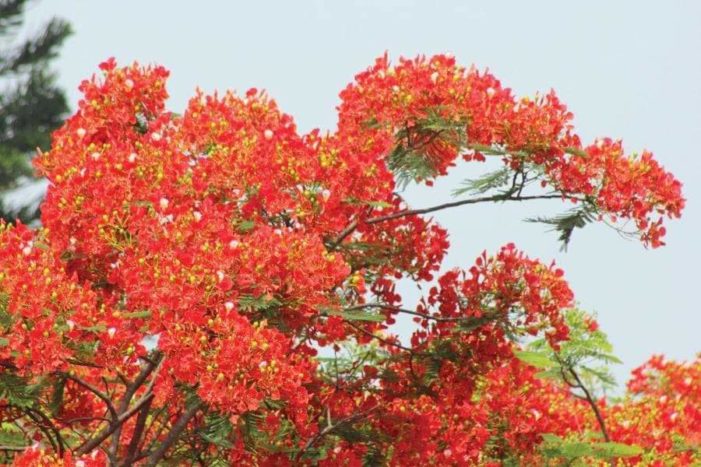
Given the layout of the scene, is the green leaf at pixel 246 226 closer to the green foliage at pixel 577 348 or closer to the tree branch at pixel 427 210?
the tree branch at pixel 427 210

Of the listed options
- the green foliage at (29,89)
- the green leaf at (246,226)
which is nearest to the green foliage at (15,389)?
the green leaf at (246,226)

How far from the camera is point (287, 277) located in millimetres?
4848

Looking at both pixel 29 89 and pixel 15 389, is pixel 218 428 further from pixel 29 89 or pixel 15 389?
pixel 29 89

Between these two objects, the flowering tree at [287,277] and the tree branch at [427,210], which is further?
the tree branch at [427,210]

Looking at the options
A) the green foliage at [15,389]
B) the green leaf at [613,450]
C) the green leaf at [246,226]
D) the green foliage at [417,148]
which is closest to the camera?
the green foliage at [15,389]

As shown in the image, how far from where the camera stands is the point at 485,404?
715 cm

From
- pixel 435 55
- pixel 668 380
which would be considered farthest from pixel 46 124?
pixel 435 55

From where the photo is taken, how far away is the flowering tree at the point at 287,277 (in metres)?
4.71

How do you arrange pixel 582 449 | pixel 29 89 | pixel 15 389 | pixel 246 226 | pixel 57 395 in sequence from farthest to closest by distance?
pixel 29 89 < pixel 582 449 < pixel 57 395 < pixel 246 226 < pixel 15 389

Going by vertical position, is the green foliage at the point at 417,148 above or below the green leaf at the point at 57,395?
above

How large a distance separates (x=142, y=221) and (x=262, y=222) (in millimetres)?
632

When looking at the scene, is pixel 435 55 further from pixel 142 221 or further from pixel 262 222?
pixel 142 221

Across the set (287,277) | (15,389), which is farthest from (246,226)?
(15,389)

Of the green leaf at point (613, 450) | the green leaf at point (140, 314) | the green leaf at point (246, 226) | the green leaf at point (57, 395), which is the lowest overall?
the green leaf at point (140, 314)
